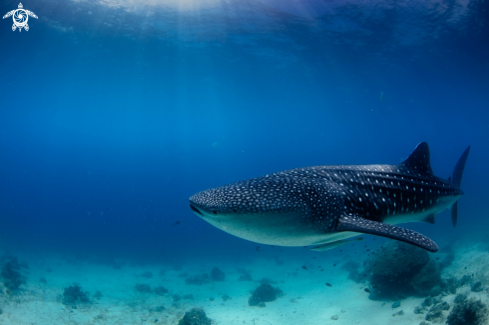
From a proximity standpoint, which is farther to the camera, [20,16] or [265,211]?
[20,16]

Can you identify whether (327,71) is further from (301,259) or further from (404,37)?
(301,259)

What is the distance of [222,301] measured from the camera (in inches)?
644

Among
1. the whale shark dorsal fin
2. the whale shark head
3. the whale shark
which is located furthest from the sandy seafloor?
the whale shark head

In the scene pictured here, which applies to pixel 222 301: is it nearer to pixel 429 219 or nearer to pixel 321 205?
pixel 429 219

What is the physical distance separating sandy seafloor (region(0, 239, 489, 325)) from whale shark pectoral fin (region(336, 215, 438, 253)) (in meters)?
8.59

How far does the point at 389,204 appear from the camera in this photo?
3.92 metres

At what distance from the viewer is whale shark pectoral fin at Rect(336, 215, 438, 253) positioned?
2621 millimetres

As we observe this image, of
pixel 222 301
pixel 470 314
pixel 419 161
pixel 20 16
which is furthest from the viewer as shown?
pixel 20 16

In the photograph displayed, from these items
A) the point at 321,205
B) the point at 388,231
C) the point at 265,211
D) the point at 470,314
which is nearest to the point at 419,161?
the point at 388,231

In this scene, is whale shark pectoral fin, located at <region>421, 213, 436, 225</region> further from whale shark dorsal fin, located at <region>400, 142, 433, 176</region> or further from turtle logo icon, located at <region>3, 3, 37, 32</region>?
turtle logo icon, located at <region>3, 3, 37, 32</region>

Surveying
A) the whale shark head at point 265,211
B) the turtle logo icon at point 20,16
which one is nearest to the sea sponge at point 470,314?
the whale shark head at point 265,211

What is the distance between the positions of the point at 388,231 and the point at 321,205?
27.7 inches

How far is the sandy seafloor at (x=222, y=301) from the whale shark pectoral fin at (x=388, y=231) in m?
8.59

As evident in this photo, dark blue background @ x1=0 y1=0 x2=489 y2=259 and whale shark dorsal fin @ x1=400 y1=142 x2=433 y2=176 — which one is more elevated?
dark blue background @ x1=0 y1=0 x2=489 y2=259
